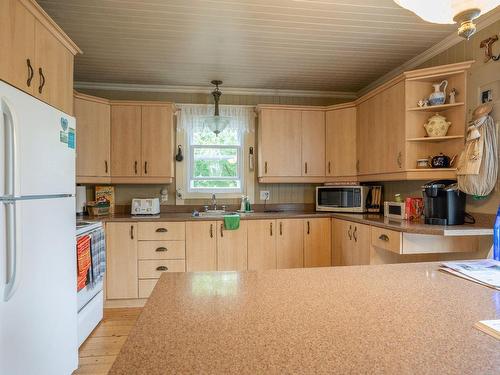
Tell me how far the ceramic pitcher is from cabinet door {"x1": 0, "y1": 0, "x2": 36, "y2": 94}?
2.73 meters

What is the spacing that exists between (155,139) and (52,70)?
1598 mm

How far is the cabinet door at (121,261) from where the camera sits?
3.00 metres

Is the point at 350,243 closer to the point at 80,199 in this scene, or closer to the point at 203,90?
the point at 203,90

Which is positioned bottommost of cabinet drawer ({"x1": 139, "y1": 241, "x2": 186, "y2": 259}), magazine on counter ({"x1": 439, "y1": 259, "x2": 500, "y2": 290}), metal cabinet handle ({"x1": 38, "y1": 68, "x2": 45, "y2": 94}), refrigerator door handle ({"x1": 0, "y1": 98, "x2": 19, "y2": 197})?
cabinet drawer ({"x1": 139, "y1": 241, "x2": 186, "y2": 259})

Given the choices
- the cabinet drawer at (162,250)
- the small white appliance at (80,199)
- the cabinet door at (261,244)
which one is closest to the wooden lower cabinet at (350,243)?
the cabinet door at (261,244)

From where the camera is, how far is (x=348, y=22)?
7.54 feet

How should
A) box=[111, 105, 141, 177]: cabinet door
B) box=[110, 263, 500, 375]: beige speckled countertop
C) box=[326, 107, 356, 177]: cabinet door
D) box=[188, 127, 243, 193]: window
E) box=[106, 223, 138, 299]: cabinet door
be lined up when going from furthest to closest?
box=[188, 127, 243, 193]: window, box=[326, 107, 356, 177]: cabinet door, box=[111, 105, 141, 177]: cabinet door, box=[106, 223, 138, 299]: cabinet door, box=[110, 263, 500, 375]: beige speckled countertop

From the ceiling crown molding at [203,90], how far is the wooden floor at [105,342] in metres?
2.49

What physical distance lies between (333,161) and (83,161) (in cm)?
272

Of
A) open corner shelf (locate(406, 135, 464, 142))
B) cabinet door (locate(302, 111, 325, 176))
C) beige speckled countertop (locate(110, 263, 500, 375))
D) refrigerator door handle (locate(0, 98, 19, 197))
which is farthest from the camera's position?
cabinet door (locate(302, 111, 325, 176))

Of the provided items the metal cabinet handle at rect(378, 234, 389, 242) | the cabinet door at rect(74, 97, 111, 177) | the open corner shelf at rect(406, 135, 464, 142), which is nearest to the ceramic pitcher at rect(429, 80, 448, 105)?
the open corner shelf at rect(406, 135, 464, 142)

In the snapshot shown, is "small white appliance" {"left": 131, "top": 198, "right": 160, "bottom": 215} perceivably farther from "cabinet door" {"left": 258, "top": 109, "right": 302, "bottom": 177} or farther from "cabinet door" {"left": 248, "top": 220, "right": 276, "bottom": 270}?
"cabinet door" {"left": 258, "top": 109, "right": 302, "bottom": 177}

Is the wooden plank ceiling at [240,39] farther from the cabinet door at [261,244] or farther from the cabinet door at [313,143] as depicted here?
Answer: the cabinet door at [261,244]

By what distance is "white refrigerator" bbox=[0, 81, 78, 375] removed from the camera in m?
1.31
